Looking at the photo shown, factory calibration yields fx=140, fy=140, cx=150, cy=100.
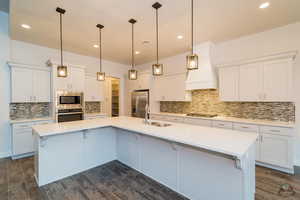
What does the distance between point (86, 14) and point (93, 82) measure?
2.63 meters

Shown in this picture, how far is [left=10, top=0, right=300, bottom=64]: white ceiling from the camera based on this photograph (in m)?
2.23

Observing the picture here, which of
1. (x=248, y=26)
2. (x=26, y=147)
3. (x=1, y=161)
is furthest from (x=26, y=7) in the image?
(x=248, y=26)

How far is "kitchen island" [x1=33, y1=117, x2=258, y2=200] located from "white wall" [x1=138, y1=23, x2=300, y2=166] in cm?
200

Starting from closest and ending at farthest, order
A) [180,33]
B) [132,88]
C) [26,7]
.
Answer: [26,7], [180,33], [132,88]

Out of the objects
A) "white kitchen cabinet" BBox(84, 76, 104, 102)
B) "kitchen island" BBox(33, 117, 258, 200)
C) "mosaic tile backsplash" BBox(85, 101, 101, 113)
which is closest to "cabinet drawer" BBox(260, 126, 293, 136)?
"kitchen island" BBox(33, 117, 258, 200)

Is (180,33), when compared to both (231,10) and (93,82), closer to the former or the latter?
(231,10)

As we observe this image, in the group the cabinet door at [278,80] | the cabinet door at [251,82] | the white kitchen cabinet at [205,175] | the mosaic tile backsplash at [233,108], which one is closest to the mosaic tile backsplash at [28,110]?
the mosaic tile backsplash at [233,108]

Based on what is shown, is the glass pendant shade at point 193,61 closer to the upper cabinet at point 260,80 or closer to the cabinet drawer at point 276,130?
the upper cabinet at point 260,80

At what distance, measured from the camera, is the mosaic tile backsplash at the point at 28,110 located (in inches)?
143

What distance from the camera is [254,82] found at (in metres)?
3.08

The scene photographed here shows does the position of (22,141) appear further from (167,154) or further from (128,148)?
(167,154)

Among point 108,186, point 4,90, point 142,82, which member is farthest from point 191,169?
point 4,90

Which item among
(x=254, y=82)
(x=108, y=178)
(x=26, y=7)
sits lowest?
(x=108, y=178)

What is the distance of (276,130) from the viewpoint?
269 cm
